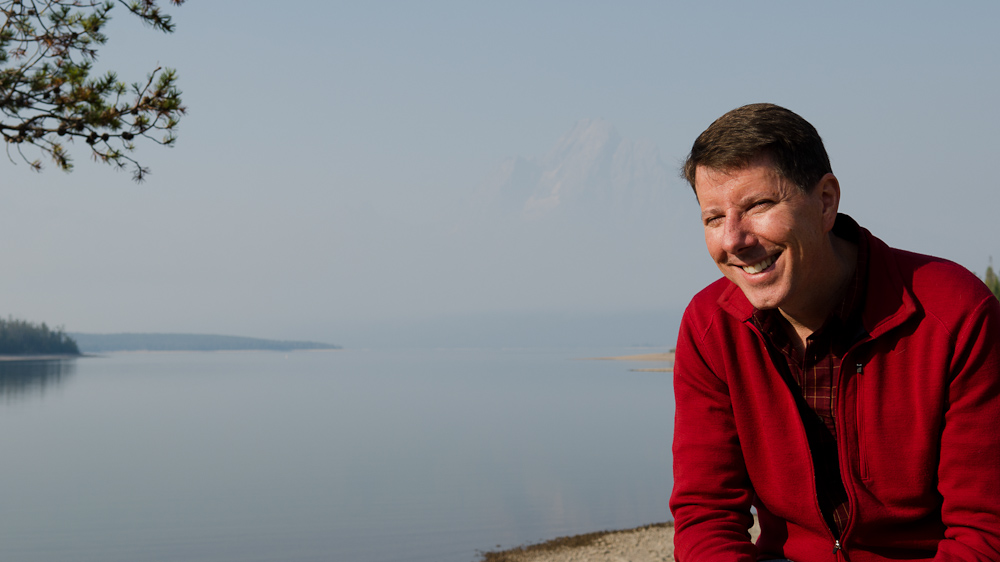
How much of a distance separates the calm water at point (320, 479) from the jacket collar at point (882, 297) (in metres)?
11.1

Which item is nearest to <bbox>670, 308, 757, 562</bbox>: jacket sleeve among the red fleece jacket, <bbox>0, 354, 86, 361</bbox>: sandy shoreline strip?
Answer: the red fleece jacket

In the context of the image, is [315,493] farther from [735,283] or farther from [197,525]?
[735,283]

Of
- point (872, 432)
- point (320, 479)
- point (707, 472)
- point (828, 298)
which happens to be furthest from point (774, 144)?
point (320, 479)

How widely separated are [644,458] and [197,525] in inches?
501

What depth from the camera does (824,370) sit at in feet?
6.65

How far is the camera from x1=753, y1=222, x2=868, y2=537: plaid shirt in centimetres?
199

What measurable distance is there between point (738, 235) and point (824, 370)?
1.43ft

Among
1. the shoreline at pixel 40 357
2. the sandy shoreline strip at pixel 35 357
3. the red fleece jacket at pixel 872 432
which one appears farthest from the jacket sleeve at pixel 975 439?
the sandy shoreline strip at pixel 35 357

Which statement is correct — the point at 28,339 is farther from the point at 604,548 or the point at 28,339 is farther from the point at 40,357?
the point at 604,548

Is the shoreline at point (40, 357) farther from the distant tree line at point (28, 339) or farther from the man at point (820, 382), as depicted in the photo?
the man at point (820, 382)

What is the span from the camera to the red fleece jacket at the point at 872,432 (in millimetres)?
1812

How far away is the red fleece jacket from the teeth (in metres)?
0.17

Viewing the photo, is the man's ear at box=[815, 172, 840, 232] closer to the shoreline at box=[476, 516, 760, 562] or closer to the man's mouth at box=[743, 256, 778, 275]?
the man's mouth at box=[743, 256, 778, 275]

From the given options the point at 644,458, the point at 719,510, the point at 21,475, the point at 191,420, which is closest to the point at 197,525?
the point at 21,475
